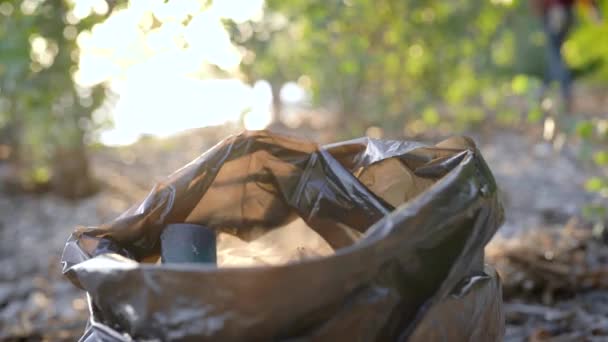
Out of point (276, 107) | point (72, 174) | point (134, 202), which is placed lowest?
point (134, 202)

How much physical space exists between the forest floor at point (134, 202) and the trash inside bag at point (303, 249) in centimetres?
131

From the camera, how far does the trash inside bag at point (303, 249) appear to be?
1504 millimetres

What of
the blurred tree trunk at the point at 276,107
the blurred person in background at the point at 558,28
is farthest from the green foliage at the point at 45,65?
the blurred person in background at the point at 558,28

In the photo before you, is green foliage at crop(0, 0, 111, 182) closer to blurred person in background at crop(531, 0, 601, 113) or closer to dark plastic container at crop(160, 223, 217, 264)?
dark plastic container at crop(160, 223, 217, 264)

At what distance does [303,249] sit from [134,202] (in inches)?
162

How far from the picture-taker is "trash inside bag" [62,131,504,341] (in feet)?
4.93

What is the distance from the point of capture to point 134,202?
6105 millimetres

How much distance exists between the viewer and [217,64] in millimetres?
4449

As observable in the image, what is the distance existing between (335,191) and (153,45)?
270 centimetres

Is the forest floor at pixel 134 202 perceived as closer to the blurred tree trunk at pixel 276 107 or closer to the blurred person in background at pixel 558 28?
the blurred tree trunk at pixel 276 107

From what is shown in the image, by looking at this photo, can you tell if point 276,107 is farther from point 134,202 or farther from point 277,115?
point 134,202

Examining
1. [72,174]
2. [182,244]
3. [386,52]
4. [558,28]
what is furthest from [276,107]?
[182,244]

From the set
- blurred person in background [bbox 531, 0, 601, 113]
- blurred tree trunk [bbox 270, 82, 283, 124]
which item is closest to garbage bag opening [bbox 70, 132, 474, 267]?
blurred tree trunk [bbox 270, 82, 283, 124]

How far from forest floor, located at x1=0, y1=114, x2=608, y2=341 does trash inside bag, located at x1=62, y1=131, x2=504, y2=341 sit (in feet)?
4.30
